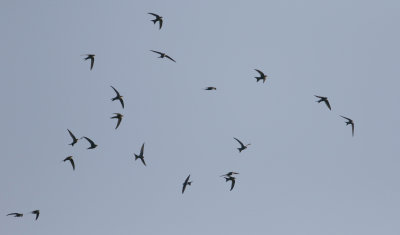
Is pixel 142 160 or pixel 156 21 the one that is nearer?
pixel 142 160

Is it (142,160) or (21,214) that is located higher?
(142,160)

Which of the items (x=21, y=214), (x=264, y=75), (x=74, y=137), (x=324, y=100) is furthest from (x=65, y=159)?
(x=324, y=100)

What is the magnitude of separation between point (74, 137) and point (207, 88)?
14.9 meters

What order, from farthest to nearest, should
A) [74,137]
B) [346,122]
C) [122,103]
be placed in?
[346,122]
[122,103]
[74,137]

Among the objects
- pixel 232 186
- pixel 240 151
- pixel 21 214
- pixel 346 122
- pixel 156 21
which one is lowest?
pixel 21 214

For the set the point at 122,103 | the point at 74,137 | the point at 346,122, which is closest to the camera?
the point at 74,137

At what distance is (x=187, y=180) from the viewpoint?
57531 mm

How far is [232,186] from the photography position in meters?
62.9

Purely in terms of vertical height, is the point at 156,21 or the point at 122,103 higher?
the point at 156,21

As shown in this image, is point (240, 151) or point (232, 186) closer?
point (240, 151)

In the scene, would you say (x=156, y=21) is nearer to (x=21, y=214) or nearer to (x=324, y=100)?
(x=324, y=100)

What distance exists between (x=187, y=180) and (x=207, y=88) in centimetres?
984

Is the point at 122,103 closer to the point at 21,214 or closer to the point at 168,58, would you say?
the point at 168,58

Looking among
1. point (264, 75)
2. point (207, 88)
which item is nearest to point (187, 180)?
point (207, 88)
